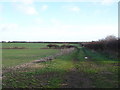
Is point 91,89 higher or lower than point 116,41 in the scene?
lower

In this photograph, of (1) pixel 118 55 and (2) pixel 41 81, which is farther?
(1) pixel 118 55

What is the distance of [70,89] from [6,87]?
3.03m

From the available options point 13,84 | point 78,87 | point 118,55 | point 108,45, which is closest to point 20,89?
point 13,84

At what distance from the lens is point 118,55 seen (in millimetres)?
29578

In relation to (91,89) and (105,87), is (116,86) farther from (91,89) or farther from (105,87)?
(91,89)

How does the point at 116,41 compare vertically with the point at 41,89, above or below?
above

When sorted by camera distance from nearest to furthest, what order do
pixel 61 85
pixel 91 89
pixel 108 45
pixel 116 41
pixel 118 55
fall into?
1. pixel 91 89
2. pixel 61 85
3. pixel 118 55
4. pixel 116 41
5. pixel 108 45

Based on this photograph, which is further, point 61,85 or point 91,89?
point 61,85

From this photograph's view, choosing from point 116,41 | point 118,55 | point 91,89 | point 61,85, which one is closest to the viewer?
point 91,89

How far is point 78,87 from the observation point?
10.1 meters

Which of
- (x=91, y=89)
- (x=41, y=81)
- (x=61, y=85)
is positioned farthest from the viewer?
(x=41, y=81)

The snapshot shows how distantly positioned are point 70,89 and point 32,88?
1.75 meters

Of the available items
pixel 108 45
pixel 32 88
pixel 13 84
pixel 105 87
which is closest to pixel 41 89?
pixel 32 88

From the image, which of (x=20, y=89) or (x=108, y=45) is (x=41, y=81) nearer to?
(x=20, y=89)
